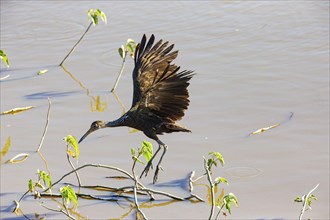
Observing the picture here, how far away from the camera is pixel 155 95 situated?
665cm

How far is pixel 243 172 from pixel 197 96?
1900 mm

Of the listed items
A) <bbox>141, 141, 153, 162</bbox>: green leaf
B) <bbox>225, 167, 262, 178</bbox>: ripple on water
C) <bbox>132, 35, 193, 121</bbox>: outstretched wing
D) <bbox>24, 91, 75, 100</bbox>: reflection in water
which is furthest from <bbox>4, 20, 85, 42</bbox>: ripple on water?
<bbox>141, 141, 153, 162</bbox>: green leaf

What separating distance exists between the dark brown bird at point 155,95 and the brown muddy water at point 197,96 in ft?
1.59

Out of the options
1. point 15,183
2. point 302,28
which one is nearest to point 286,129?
point 15,183

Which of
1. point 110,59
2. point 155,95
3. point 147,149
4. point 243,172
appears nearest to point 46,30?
point 110,59

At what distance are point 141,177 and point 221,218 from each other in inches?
39.0

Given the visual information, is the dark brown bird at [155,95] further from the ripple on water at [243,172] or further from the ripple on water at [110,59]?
the ripple on water at [110,59]

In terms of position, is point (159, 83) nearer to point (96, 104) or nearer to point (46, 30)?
point (96, 104)

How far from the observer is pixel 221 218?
6516 mm

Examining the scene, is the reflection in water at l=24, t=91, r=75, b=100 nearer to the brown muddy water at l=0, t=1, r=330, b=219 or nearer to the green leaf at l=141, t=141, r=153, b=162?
the brown muddy water at l=0, t=1, r=330, b=219

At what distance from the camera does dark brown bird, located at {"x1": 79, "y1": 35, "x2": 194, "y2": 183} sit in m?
6.55

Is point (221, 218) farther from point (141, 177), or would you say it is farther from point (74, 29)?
point (74, 29)

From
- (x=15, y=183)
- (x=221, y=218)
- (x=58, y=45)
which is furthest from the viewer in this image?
(x=58, y=45)

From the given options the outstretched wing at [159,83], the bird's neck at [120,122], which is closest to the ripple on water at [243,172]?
the outstretched wing at [159,83]
